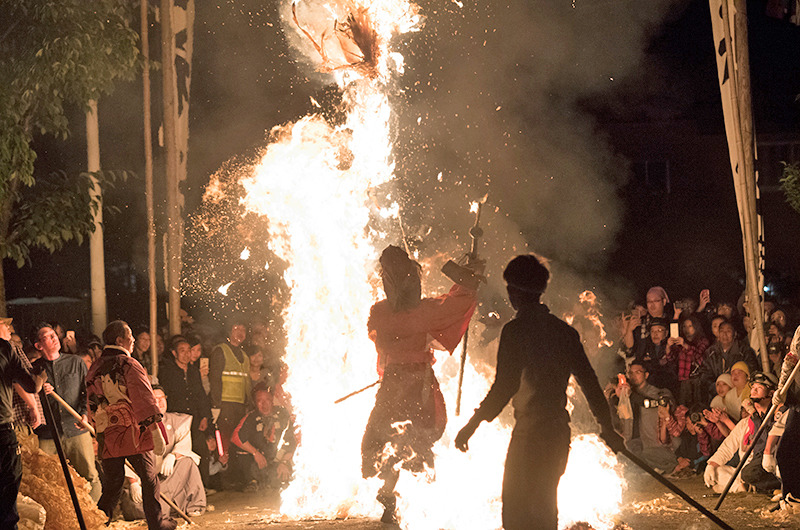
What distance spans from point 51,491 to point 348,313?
2858mm

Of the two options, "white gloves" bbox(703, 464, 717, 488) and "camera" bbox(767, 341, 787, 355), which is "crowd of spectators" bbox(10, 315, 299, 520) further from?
"camera" bbox(767, 341, 787, 355)

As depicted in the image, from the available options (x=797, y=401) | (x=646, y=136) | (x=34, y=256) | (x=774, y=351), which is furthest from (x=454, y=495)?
(x=646, y=136)

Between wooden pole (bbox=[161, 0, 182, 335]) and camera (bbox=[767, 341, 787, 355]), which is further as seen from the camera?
wooden pole (bbox=[161, 0, 182, 335])

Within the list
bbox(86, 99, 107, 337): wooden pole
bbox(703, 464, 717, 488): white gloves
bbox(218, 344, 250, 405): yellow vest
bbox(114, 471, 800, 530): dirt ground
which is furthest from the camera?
bbox(86, 99, 107, 337): wooden pole

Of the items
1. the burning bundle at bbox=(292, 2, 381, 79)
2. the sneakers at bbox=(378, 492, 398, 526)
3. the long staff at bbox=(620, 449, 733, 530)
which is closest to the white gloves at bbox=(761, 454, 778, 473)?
the long staff at bbox=(620, 449, 733, 530)

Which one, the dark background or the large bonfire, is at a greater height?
the dark background

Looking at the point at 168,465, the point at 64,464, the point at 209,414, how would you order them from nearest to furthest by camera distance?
1. the point at 64,464
2. the point at 168,465
3. the point at 209,414

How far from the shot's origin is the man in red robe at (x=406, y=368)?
5.95 meters

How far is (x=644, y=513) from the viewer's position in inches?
258

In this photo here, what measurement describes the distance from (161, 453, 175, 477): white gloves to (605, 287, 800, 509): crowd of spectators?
178 inches

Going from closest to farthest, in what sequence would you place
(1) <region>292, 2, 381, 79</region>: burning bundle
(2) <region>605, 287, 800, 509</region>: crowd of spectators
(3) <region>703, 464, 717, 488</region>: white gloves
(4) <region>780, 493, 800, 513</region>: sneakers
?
(4) <region>780, 493, 800, 513</region>: sneakers, (2) <region>605, 287, 800, 509</region>: crowd of spectators, (3) <region>703, 464, 717, 488</region>: white gloves, (1) <region>292, 2, 381, 79</region>: burning bundle

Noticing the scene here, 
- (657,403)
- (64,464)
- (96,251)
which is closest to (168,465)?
(64,464)

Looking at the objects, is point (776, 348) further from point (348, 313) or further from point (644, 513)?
point (348, 313)

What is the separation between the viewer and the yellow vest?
8.88 metres
